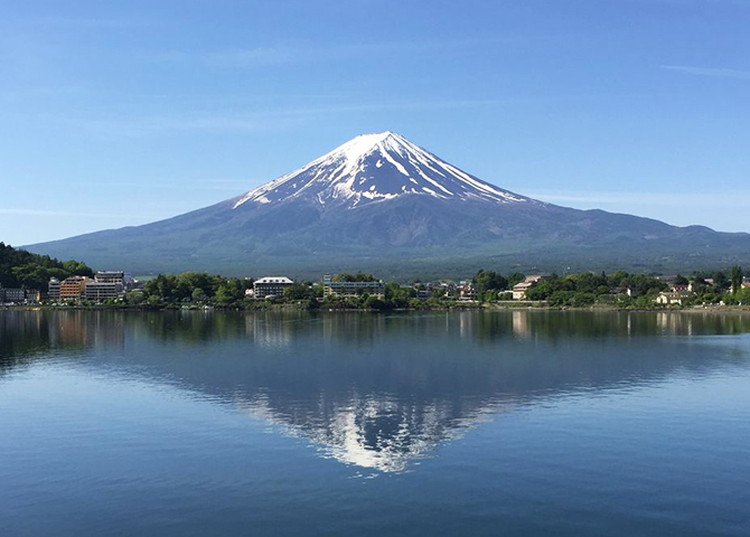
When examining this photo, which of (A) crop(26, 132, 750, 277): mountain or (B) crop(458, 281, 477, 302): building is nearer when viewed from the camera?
(B) crop(458, 281, 477, 302): building

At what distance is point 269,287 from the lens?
2491 inches

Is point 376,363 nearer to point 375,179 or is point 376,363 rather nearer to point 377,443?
point 377,443

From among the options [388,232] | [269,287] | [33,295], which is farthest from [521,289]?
[388,232]

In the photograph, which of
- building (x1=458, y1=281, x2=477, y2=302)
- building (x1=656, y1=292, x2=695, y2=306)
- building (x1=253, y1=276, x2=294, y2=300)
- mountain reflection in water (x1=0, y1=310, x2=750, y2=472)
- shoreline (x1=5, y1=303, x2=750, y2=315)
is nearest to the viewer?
mountain reflection in water (x1=0, y1=310, x2=750, y2=472)

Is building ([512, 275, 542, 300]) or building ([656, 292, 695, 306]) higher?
building ([512, 275, 542, 300])

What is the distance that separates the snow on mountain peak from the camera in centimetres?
15612

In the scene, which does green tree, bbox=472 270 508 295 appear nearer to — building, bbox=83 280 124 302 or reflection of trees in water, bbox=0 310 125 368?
building, bbox=83 280 124 302

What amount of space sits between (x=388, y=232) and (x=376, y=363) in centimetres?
12238

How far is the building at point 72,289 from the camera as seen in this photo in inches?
2484

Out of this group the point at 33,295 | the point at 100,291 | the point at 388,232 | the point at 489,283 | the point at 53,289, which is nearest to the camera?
the point at 33,295

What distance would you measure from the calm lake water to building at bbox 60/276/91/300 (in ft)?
129

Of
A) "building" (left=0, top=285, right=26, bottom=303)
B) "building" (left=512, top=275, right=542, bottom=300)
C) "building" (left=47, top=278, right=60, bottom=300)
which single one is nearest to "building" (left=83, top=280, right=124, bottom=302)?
"building" (left=47, top=278, right=60, bottom=300)

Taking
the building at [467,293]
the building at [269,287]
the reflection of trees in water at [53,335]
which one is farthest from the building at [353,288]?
the reflection of trees in water at [53,335]

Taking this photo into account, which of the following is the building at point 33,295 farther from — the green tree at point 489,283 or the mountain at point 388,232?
the mountain at point 388,232
